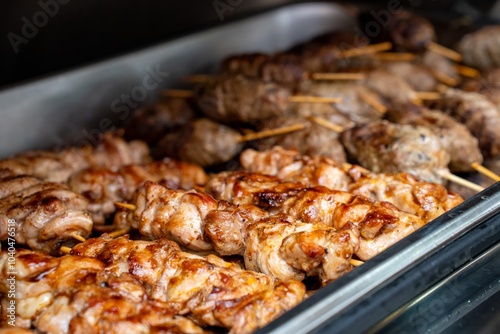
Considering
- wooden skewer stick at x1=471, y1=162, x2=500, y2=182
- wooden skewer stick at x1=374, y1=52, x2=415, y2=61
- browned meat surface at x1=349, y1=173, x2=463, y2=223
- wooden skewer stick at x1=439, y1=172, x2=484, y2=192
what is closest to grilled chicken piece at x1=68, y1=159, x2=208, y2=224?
browned meat surface at x1=349, y1=173, x2=463, y2=223

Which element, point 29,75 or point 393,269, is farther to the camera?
point 29,75

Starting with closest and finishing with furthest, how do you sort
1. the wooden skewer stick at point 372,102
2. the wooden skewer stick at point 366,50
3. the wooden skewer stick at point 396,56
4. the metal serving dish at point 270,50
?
the metal serving dish at point 270,50 < the wooden skewer stick at point 372,102 < the wooden skewer stick at point 366,50 < the wooden skewer stick at point 396,56

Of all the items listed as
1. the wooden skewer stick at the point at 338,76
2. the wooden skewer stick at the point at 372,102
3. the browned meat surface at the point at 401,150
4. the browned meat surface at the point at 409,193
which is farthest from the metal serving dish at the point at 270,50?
the wooden skewer stick at the point at 372,102

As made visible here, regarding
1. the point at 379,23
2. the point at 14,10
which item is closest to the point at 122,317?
the point at 14,10

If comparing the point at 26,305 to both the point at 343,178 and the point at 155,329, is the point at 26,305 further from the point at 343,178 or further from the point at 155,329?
the point at 343,178

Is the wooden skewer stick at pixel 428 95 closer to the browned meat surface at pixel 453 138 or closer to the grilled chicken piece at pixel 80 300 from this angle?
the browned meat surface at pixel 453 138

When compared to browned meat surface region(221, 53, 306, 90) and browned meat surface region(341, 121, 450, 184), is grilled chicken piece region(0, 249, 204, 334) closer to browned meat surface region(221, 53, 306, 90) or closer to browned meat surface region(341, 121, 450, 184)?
browned meat surface region(341, 121, 450, 184)

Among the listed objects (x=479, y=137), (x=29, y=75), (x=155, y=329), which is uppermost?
(x=29, y=75)
